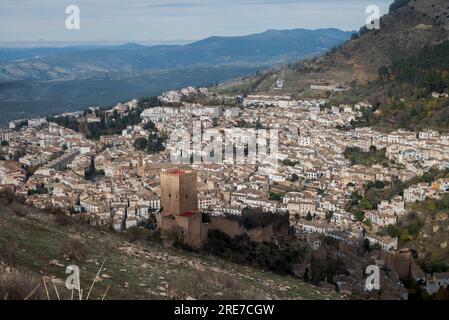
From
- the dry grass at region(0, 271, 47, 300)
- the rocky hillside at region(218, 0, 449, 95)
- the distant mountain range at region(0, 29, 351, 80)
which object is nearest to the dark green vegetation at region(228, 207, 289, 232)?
the dry grass at region(0, 271, 47, 300)

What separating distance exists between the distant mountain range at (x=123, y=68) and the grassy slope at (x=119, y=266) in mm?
21907

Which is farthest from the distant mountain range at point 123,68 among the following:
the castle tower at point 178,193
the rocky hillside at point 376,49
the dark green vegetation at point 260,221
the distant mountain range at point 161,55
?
the rocky hillside at point 376,49

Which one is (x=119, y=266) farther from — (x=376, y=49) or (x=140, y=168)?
(x=376, y=49)

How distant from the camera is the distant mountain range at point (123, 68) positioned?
6122 centimetres

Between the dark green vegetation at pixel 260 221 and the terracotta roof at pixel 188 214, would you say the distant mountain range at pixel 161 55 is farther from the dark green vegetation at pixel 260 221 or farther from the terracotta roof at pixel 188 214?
the terracotta roof at pixel 188 214

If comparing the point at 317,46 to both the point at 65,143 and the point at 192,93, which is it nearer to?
the point at 192,93

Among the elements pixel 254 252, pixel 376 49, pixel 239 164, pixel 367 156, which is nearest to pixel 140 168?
pixel 239 164

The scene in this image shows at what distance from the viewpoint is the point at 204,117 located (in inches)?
1485

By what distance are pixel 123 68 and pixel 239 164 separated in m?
94.2

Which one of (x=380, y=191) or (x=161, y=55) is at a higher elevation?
(x=161, y=55)

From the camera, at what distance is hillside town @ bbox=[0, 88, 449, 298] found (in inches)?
743

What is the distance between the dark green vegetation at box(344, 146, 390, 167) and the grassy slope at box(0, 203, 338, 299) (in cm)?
1948

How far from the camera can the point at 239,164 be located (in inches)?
1069

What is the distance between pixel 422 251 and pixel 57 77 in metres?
82.3
